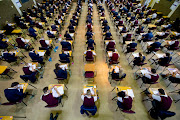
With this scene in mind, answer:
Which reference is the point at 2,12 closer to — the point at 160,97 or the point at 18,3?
the point at 18,3

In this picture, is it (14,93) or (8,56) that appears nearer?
(14,93)

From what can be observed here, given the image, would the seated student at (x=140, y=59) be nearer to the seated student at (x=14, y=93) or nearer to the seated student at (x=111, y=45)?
the seated student at (x=111, y=45)

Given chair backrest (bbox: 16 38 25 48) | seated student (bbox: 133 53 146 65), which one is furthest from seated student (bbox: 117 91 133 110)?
chair backrest (bbox: 16 38 25 48)

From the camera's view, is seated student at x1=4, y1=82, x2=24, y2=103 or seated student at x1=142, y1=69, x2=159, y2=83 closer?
seated student at x1=4, y1=82, x2=24, y2=103

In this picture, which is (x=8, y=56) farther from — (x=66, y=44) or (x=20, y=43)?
(x=66, y=44)

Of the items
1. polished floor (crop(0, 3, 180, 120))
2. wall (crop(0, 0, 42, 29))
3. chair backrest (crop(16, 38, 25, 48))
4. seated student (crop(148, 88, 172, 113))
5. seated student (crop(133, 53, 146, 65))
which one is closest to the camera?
seated student (crop(148, 88, 172, 113))

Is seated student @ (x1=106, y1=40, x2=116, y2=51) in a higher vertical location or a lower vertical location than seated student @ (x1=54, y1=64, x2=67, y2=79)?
higher

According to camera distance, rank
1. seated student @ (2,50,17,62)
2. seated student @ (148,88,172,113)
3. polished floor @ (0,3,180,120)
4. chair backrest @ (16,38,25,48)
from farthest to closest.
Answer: chair backrest @ (16,38,25,48)
seated student @ (2,50,17,62)
polished floor @ (0,3,180,120)
seated student @ (148,88,172,113)

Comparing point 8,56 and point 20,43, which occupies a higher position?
point 20,43

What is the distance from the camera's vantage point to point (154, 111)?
3.55 metres

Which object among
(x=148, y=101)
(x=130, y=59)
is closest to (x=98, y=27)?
(x=130, y=59)

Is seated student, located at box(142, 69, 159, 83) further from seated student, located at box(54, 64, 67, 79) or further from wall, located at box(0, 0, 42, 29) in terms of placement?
wall, located at box(0, 0, 42, 29)

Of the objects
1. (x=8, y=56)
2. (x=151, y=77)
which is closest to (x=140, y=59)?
(x=151, y=77)

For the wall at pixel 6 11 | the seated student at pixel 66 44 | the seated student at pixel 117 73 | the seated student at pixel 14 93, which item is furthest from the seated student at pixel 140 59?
the wall at pixel 6 11
